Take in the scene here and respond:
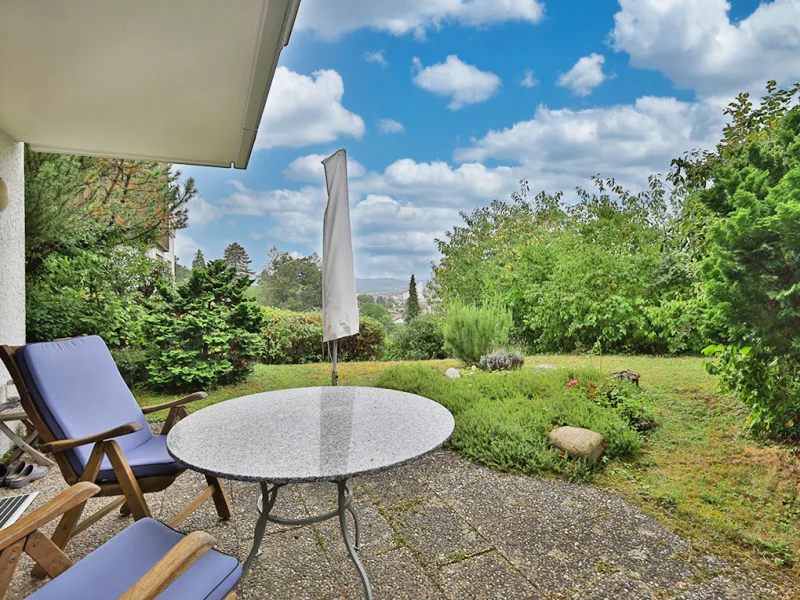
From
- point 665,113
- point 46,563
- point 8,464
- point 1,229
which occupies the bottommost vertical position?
point 8,464

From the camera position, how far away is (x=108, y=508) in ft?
7.63

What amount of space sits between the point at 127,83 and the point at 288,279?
30.5ft

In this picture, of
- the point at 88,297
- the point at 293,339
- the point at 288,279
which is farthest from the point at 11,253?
the point at 288,279

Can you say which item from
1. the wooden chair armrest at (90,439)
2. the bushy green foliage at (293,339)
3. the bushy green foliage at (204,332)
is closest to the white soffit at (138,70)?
the wooden chair armrest at (90,439)

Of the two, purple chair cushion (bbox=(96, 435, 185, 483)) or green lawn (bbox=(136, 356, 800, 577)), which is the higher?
purple chair cushion (bbox=(96, 435, 185, 483))

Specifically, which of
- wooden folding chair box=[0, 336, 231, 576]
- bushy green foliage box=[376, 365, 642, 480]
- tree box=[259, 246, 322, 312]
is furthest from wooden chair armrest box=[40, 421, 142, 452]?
tree box=[259, 246, 322, 312]

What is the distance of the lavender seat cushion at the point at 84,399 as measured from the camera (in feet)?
6.99

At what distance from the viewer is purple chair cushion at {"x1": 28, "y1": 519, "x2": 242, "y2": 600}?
1.29 meters

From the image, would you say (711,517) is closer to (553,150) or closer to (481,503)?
(481,503)

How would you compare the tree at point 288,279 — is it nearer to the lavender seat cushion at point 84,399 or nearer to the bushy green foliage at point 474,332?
the bushy green foliage at point 474,332

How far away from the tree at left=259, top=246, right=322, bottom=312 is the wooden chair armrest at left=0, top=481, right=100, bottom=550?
8921 mm

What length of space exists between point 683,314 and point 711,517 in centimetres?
545

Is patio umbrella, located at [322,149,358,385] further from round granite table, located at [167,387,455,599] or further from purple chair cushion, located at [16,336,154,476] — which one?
purple chair cushion, located at [16,336,154,476]

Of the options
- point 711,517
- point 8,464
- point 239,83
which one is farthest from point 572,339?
point 8,464
